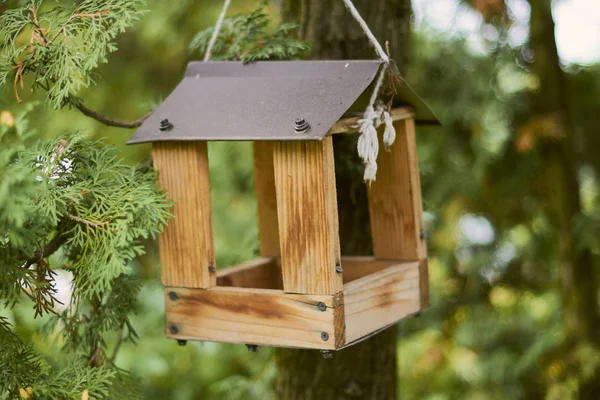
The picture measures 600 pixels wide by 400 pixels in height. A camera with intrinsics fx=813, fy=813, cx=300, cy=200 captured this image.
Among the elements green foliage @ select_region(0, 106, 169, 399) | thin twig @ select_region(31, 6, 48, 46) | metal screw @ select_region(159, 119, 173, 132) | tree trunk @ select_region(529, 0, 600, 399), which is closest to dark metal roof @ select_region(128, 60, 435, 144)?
metal screw @ select_region(159, 119, 173, 132)

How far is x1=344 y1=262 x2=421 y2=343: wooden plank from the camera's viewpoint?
162cm

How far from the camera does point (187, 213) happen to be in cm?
168

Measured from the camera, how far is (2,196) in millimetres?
1210

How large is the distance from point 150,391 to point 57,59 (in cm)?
304

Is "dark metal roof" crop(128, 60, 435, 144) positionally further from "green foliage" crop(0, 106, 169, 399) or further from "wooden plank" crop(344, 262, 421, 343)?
"wooden plank" crop(344, 262, 421, 343)

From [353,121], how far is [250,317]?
0.44 meters

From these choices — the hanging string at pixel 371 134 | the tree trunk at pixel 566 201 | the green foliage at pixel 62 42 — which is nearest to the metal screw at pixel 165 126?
the green foliage at pixel 62 42

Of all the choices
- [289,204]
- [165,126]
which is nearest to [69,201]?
[165,126]

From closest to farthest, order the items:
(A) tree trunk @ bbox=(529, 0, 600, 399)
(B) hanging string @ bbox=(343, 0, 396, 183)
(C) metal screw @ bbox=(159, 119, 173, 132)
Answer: (B) hanging string @ bbox=(343, 0, 396, 183), (C) metal screw @ bbox=(159, 119, 173, 132), (A) tree trunk @ bbox=(529, 0, 600, 399)

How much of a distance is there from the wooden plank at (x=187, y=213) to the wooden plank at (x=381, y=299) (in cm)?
30

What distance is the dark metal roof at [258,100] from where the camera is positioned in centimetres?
153

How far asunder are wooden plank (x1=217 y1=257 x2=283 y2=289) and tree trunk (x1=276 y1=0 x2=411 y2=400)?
204 mm

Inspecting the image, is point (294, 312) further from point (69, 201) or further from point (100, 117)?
point (100, 117)

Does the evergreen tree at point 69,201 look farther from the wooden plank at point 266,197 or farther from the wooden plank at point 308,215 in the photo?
the wooden plank at point 266,197
